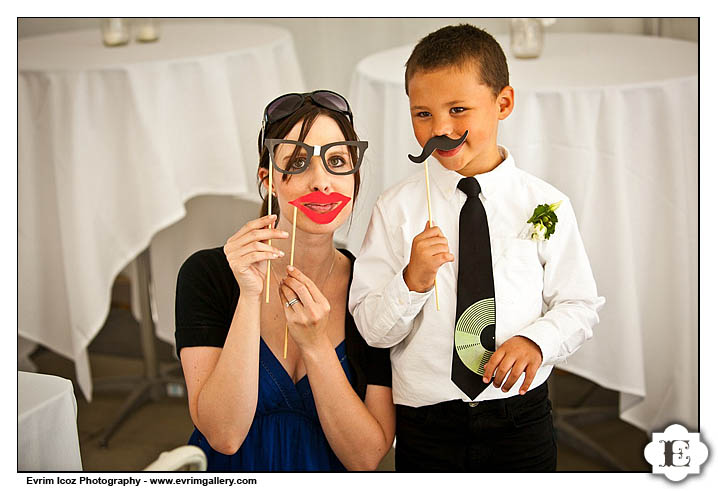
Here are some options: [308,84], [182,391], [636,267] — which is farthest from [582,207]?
[182,391]

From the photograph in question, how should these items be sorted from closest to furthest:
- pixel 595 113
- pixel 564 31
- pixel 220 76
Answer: pixel 595 113, pixel 220 76, pixel 564 31

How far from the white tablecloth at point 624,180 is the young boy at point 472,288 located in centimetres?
30

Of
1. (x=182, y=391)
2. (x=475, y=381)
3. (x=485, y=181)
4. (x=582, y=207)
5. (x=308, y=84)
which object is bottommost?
(x=182, y=391)

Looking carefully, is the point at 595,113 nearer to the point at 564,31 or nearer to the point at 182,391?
the point at 564,31

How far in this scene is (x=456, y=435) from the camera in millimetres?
1359

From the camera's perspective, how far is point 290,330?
4.29ft

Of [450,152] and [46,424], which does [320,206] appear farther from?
[46,424]

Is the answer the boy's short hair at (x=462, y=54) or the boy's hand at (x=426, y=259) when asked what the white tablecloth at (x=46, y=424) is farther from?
the boy's short hair at (x=462, y=54)

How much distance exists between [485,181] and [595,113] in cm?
42

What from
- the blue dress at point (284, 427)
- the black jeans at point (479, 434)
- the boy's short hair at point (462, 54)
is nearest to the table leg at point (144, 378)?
the blue dress at point (284, 427)

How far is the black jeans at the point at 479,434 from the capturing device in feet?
4.42

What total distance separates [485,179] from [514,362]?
12.4 inches

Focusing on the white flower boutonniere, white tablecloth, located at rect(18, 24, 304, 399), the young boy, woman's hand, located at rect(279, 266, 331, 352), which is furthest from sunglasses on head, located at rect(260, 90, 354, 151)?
white tablecloth, located at rect(18, 24, 304, 399)

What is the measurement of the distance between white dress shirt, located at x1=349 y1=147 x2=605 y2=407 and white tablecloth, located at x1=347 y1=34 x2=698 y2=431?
0.86 ft
